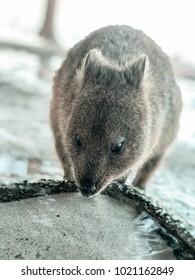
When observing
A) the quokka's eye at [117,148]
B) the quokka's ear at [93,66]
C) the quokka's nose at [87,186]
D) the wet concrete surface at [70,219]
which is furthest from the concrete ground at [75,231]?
the quokka's ear at [93,66]

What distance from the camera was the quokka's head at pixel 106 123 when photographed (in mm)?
3613

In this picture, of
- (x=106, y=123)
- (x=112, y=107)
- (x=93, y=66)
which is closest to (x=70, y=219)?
(x=106, y=123)

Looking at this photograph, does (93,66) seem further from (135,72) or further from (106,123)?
(106,123)

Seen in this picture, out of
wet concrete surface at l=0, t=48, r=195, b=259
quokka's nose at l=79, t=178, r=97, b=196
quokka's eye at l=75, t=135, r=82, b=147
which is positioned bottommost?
wet concrete surface at l=0, t=48, r=195, b=259

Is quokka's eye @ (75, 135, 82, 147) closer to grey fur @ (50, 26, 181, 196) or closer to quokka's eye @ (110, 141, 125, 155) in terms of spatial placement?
grey fur @ (50, 26, 181, 196)

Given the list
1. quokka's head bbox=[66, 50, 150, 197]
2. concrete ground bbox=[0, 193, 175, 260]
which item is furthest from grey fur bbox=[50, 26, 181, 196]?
concrete ground bbox=[0, 193, 175, 260]

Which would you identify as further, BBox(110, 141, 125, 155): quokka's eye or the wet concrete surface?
BBox(110, 141, 125, 155): quokka's eye

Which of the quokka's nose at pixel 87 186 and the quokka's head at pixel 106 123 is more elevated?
the quokka's head at pixel 106 123

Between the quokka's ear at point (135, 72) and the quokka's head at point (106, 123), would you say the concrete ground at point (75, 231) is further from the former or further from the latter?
the quokka's ear at point (135, 72)

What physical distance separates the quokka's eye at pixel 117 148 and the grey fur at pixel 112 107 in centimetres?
2

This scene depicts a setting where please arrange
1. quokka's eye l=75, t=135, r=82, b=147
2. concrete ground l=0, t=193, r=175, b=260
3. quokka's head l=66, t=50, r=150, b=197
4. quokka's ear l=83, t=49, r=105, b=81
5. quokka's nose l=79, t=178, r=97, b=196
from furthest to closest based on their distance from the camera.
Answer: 1. quokka's ear l=83, t=49, r=105, b=81
2. quokka's eye l=75, t=135, r=82, b=147
3. quokka's head l=66, t=50, r=150, b=197
4. quokka's nose l=79, t=178, r=97, b=196
5. concrete ground l=0, t=193, r=175, b=260

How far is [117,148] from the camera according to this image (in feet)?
12.3

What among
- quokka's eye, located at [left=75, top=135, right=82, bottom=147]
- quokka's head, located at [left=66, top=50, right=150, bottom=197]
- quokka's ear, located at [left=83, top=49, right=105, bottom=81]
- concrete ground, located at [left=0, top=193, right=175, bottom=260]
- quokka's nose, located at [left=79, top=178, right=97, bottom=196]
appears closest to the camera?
concrete ground, located at [left=0, top=193, right=175, bottom=260]

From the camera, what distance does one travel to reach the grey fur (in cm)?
363
